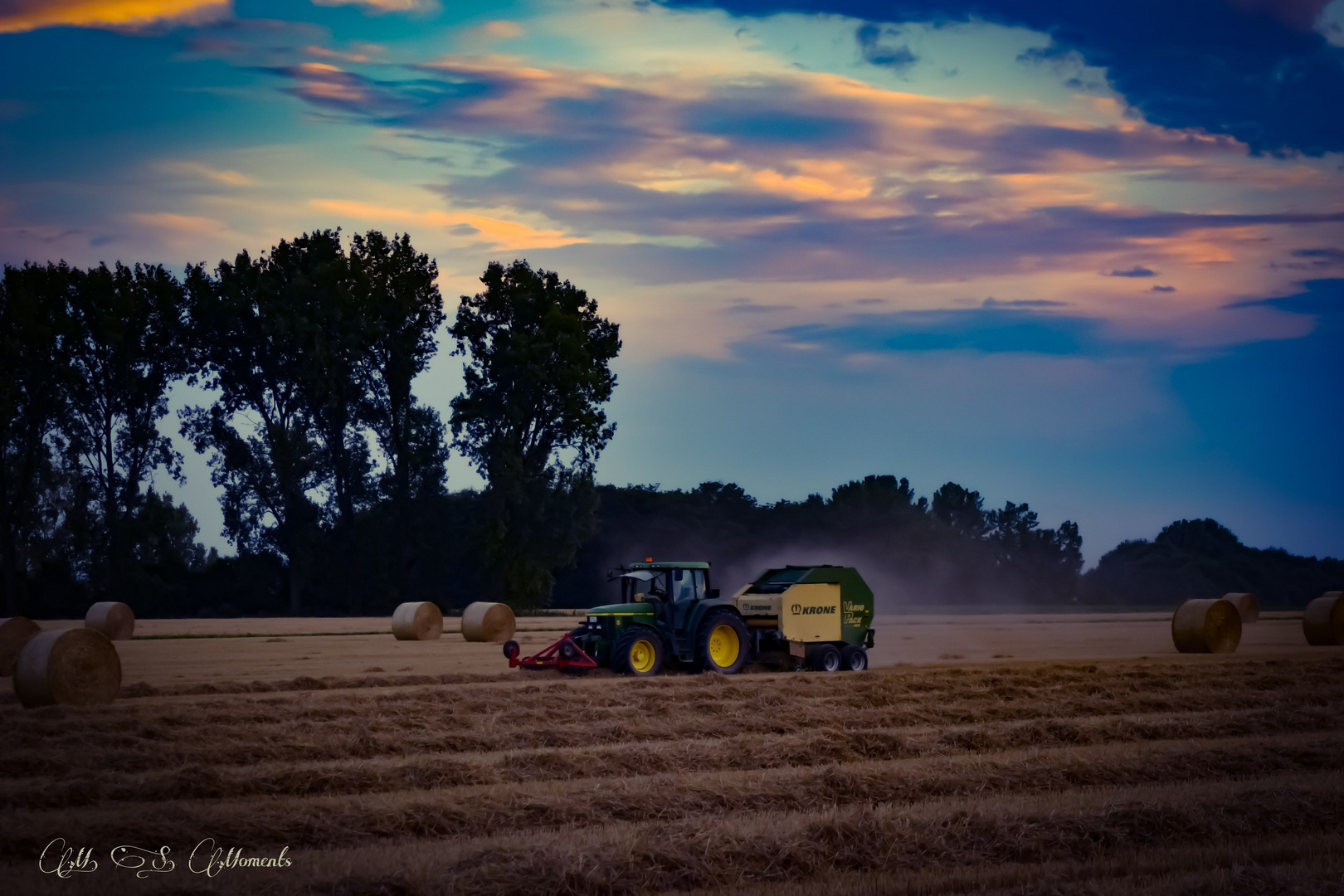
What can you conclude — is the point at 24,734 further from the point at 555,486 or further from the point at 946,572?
the point at 946,572

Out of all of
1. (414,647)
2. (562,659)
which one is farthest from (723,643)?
(414,647)

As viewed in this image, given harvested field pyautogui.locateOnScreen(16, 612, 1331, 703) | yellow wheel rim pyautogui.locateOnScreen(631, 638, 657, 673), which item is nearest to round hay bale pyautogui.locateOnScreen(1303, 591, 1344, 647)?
harvested field pyautogui.locateOnScreen(16, 612, 1331, 703)

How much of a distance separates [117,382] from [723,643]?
117ft

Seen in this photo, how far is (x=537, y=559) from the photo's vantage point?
49.9 m

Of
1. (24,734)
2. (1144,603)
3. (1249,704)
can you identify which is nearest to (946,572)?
(1144,603)

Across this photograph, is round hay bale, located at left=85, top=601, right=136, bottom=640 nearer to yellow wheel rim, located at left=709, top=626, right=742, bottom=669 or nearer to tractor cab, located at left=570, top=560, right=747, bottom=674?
tractor cab, located at left=570, top=560, right=747, bottom=674

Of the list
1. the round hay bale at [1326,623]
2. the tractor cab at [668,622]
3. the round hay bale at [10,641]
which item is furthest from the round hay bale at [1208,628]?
the round hay bale at [10,641]

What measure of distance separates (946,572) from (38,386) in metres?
47.6

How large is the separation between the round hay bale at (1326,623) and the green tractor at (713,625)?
12.8 meters

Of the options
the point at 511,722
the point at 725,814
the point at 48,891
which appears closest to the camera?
the point at 48,891

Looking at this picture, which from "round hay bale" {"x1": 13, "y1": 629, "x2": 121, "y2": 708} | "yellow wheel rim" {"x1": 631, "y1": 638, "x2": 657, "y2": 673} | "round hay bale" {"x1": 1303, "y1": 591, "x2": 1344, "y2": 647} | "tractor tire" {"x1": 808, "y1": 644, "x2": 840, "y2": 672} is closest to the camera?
"round hay bale" {"x1": 13, "y1": 629, "x2": 121, "y2": 708}

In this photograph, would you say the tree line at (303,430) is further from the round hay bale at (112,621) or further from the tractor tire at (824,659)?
the tractor tire at (824,659)

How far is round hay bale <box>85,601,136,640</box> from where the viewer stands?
1272 inches

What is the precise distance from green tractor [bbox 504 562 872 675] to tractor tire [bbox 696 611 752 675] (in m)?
0.01
